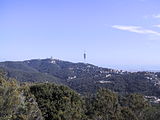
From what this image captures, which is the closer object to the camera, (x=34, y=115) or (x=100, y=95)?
(x=34, y=115)

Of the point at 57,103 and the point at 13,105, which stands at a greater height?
the point at 13,105

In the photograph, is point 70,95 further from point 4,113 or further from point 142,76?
point 142,76

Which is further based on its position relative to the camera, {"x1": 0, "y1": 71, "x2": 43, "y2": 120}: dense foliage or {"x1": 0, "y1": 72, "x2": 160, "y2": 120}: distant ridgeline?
{"x1": 0, "y1": 72, "x2": 160, "y2": 120}: distant ridgeline

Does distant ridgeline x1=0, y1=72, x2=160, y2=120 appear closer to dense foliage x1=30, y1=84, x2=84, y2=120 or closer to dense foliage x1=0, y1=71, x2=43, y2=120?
dense foliage x1=30, y1=84, x2=84, y2=120

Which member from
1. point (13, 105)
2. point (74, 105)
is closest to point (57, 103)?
point (74, 105)

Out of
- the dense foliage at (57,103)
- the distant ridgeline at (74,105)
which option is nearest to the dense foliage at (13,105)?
the distant ridgeline at (74,105)

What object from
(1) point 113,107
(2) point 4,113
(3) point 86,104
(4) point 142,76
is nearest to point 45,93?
(3) point 86,104

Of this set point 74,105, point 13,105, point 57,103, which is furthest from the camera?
point 57,103

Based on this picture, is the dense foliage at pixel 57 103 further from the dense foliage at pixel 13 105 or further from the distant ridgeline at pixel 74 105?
the dense foliage at pixel 13 105

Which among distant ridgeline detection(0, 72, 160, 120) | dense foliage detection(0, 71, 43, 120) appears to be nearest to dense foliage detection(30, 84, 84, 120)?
distant ridgeline detection(0, 72, 160, 120)

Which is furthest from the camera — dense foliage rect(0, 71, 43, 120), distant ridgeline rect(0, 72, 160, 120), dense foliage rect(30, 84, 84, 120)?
dense foliage rect(30, 84, 84, 120)

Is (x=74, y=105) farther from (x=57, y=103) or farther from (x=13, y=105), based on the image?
(x=13, y=105)
